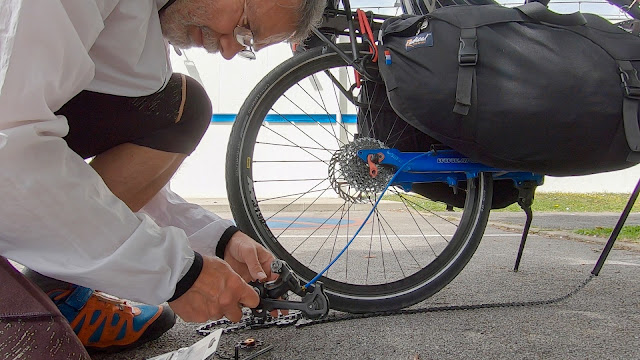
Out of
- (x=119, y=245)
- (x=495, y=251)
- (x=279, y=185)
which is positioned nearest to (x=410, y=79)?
(x=119, y=245)

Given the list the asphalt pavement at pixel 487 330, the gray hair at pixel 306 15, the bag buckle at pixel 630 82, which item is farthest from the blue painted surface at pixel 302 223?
the gray hair at pixel 306 15

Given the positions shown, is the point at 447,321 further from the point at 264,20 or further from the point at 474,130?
the point at 264,20

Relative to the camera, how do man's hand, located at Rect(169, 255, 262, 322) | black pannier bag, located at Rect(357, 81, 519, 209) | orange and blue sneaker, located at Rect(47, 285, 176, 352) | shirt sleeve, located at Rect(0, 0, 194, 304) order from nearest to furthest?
shirt sleeve, located at Rect(0, 0, 194, 304)
man's hand, located at Rect(169, 255, 262, 322)
orange and blue sneaker, located at Rect(47, 285, 176, 352)
black pannier bag, located at Rect(357, 81, 519, 209)

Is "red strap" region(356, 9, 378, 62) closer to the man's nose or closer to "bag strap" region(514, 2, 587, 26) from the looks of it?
"bag strap" region(514, 2, 587, 26)

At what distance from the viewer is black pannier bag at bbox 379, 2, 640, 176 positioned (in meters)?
1.29

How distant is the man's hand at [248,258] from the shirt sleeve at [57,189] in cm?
32

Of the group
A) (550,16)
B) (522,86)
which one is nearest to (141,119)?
(522,86)

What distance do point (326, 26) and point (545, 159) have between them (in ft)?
2.53

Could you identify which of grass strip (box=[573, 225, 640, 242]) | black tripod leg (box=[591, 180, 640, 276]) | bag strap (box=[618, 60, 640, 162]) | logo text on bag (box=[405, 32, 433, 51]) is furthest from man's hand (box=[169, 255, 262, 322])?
grass strip (box=[573, 225, 640, 242])

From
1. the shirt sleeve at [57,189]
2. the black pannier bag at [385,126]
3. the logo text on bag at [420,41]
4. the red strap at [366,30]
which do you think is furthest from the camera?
the black pannier bag at [385,126]

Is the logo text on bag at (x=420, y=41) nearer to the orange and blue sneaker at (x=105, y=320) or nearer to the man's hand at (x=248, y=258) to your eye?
the man's hand at (x=248, y=258)

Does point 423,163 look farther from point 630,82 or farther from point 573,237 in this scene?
point 573,237

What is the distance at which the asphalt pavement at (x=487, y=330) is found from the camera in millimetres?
1123

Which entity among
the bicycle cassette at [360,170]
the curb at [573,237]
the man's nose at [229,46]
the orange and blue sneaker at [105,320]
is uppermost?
the man's nose at [229,46]
